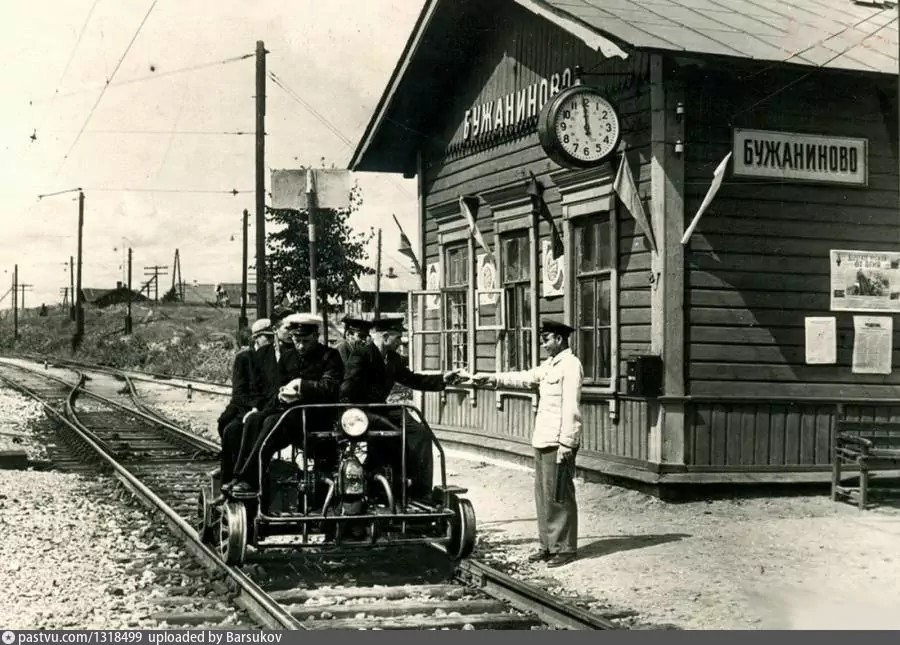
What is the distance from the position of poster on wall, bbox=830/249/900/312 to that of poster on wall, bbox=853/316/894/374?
136 millimetres

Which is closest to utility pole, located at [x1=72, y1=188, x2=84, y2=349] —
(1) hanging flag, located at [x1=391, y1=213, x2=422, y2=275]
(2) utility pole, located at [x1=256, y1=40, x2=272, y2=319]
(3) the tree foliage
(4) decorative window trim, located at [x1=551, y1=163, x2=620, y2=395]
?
(3) the tree foliage

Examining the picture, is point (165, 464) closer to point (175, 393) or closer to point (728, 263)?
point (728, 263)

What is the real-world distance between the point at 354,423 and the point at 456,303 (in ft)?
28.4

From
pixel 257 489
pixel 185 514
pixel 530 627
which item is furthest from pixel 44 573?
pixel 530 627

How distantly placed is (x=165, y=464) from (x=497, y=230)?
5520mm

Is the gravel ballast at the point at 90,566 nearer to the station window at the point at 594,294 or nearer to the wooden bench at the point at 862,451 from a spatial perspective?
the station window at the point at 594,294

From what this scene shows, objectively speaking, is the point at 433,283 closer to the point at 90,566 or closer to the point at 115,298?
the point at 90,566

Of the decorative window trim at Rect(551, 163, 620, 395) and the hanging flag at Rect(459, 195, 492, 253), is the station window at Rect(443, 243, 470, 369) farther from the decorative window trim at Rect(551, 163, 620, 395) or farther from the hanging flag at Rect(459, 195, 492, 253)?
the decorative window trim at Rect(551, 163, 620, 395)

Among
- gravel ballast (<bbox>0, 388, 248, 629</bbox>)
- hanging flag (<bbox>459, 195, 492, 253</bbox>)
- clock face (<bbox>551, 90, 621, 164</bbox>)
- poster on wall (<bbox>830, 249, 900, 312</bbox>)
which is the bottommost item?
gravel ballast (<bbox>0, 388, 248, 629</bbox>)

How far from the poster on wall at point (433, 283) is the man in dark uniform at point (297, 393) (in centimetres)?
832

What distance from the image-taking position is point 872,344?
11.6 meters

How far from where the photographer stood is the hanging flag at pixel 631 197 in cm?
1101

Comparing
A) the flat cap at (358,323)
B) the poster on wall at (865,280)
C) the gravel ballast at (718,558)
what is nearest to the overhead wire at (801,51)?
the poster on wall at (865,280)

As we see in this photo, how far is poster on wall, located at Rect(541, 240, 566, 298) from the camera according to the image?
42.7ft
